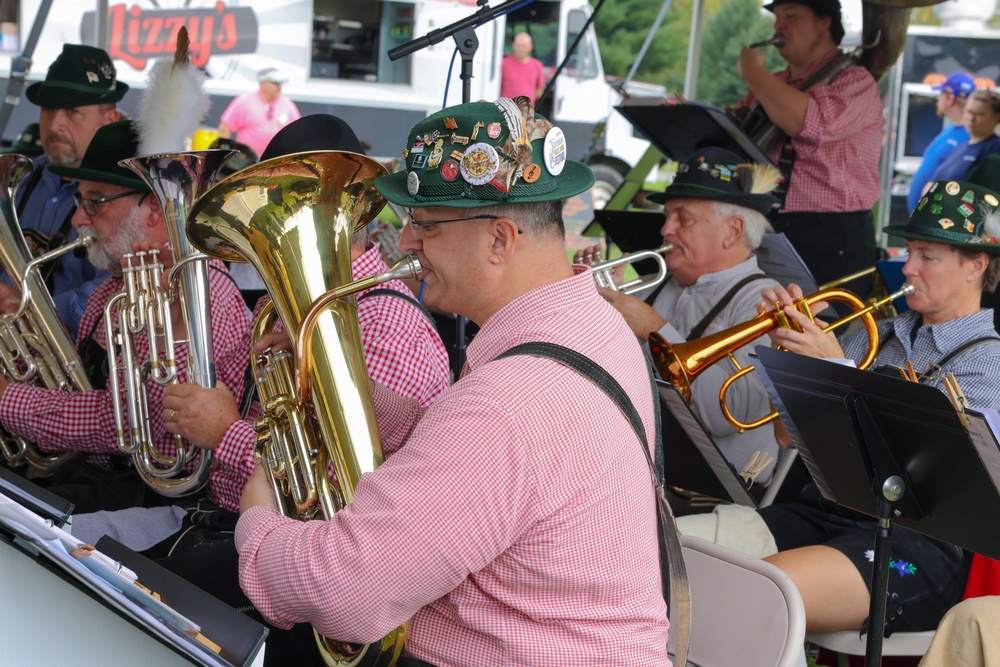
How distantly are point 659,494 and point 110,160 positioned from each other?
217cm

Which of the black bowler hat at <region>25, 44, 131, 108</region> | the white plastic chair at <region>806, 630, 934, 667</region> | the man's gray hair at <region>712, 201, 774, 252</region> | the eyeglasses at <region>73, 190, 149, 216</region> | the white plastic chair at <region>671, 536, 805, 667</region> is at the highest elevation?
the black bowler hat at <region>25, 44, 131, 108</region>

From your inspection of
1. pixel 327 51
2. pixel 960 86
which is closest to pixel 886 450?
pixel 960 86

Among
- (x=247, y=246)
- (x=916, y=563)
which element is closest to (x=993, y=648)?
(x=916, y=563)

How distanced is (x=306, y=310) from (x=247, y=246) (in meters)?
0.22

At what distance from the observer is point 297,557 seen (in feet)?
4.90

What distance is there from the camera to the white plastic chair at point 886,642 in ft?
8.14

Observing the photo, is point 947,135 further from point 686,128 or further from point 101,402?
point 101,402

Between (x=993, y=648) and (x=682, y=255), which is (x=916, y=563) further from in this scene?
(x=682, y=255)

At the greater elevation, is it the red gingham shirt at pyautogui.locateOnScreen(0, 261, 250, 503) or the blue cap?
the blue cap

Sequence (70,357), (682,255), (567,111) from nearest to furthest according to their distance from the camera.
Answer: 1. (70,357)
2. (682,255)
3. (567,111)

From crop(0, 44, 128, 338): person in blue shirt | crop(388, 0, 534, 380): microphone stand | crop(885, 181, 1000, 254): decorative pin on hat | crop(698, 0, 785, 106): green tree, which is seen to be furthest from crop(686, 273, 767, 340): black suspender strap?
crop(698, 0, 785, 106): green tree

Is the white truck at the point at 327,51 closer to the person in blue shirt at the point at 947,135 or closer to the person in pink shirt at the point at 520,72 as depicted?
the person in pink shirt at the point at 520,72

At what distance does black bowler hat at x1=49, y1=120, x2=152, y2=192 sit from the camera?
121 inches

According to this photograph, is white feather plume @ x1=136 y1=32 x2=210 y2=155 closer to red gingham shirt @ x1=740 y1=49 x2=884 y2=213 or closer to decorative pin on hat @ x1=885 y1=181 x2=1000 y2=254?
decorative pin on hat @ x1=885 y1=181 x2=1000 y2=254
